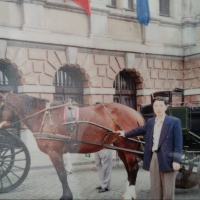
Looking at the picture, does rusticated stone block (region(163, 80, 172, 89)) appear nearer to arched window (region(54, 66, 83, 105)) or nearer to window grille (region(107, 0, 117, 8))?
arched window (region(54, 66, 83, 105))

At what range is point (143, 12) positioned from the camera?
5.36m

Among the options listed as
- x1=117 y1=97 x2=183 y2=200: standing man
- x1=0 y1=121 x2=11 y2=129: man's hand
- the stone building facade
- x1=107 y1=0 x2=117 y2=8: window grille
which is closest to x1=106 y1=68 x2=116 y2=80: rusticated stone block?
the stone building facade

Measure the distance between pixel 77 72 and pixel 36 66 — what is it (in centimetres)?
99

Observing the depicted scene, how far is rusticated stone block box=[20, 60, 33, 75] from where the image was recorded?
17.8ft

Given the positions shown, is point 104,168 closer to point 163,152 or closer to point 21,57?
point 163,152

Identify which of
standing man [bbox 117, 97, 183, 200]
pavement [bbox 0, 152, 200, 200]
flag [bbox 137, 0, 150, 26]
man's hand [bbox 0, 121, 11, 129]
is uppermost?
flag [bbox 137, 0, 150, 26]

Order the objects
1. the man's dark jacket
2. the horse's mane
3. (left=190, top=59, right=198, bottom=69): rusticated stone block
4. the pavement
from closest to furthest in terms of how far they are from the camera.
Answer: the man's dark jacket, the horse's mane, the pavement, (left=190, top=59, right=198, bottom=69): rusticated stone block

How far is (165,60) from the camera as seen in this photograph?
230 inches

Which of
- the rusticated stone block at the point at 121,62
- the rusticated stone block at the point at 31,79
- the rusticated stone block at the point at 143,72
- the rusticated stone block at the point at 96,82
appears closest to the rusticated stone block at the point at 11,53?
the rusticated stone block at the point at 31,79

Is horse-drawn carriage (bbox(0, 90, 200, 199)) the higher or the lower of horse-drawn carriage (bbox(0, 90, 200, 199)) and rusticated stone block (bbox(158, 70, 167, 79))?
the lower

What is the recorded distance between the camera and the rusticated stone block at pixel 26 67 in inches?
214

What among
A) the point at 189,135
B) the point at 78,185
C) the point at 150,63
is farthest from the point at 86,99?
the point at 189,135

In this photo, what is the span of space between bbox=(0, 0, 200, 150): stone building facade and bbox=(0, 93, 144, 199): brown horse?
1.82 m

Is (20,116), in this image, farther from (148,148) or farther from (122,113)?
(148,148)
